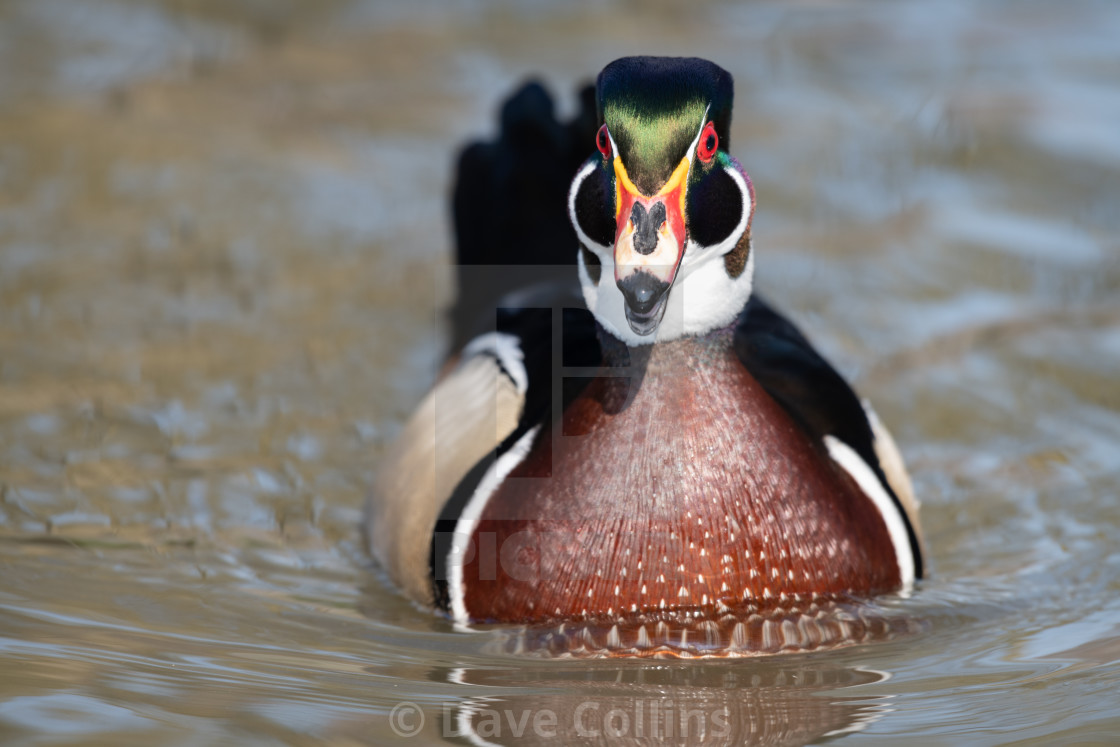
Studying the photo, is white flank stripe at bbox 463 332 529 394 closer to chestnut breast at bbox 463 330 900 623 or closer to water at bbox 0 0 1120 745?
chestnut breast at bbox 463 330 900 623

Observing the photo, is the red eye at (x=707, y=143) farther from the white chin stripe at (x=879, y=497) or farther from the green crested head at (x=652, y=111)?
Answer: the white chin stripe at (x=879, y=497)

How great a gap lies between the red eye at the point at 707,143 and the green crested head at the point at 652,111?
68 mm

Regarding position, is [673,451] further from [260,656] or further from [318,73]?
[318,73]

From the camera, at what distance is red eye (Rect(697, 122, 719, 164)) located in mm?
3219

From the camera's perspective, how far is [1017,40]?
8984 mm

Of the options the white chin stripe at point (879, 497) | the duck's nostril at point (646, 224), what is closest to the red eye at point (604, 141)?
the duck's nostril at point (646, 224)

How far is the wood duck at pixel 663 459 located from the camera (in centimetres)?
313

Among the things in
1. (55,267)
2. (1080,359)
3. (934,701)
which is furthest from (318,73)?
(934,701)

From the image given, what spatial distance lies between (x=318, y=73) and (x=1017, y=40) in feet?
14.1

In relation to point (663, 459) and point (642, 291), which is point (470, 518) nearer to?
point (663, 459)

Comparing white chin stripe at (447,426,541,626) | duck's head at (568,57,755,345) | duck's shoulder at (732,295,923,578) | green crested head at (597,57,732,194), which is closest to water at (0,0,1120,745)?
white chin stripe at (447,426,541,626)

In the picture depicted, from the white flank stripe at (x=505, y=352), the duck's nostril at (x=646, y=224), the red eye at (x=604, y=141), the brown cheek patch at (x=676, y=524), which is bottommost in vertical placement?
the brown cheek patch at (x=676, y=524)

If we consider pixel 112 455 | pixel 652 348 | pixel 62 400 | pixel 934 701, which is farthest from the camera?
A: pixel 62 400

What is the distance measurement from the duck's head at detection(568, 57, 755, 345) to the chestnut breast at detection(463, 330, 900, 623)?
123 mm
